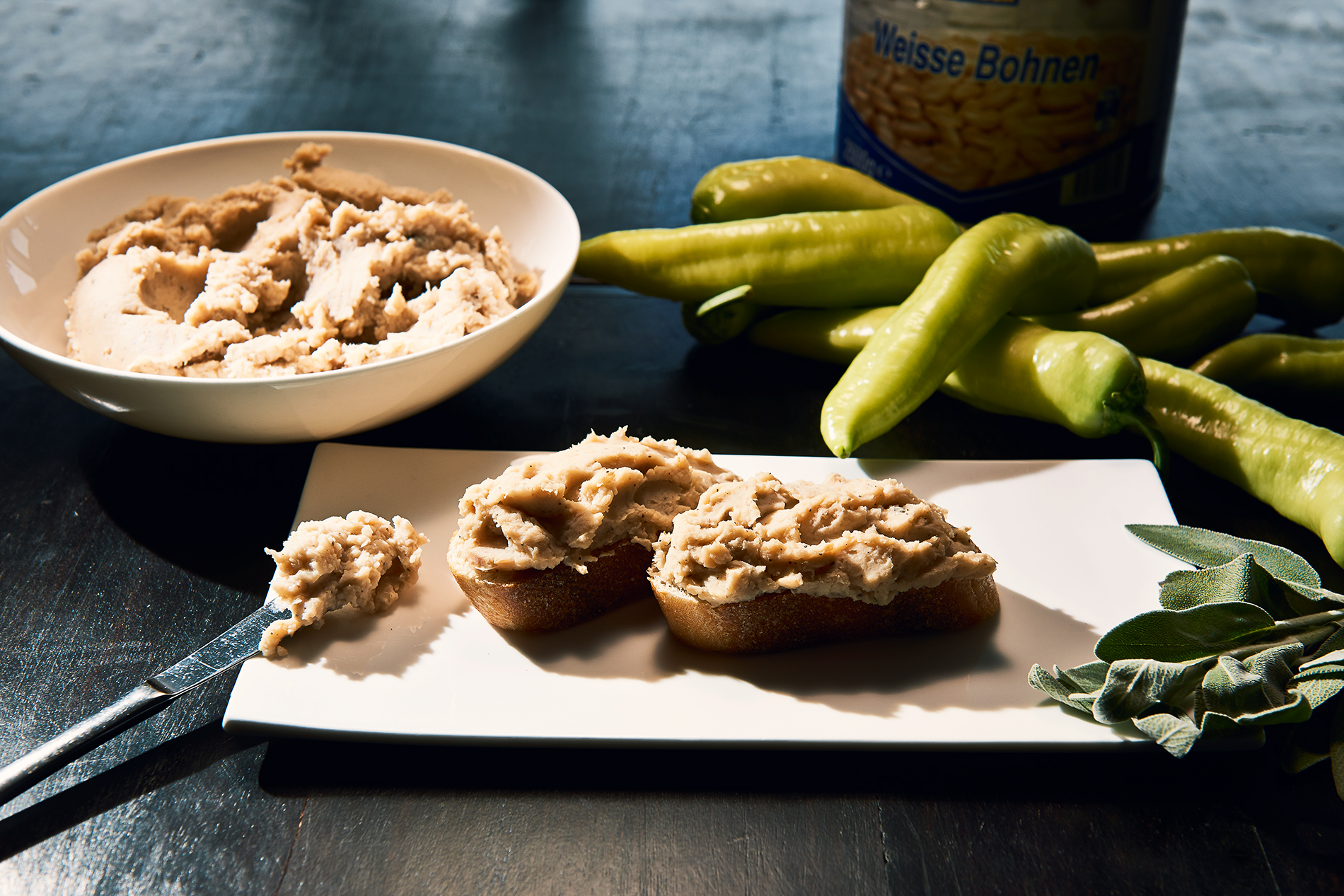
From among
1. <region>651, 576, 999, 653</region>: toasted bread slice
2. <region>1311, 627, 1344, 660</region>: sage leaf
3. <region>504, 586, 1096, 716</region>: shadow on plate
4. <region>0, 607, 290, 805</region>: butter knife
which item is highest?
<region>1311, 627, 1344, 660</region>: sage leaf

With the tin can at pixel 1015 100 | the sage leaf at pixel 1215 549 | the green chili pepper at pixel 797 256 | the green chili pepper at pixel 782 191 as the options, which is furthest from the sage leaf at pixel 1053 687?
the tin can at pixel 1015 100

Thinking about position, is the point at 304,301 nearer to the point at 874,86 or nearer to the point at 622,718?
the point at 622,718

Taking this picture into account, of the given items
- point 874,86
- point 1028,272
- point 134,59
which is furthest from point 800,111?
point 134,59

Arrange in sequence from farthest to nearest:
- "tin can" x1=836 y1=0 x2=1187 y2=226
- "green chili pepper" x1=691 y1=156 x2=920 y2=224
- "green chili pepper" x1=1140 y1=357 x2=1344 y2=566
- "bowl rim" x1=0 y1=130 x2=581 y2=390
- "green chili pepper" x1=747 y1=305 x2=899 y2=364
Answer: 1. "green chili pepper" x1=691 y1=156 x2=920 y2=224
2. "tin can" x1=836 y1=0 x2=1187 y2=226
3. "green chili pepper" x1=747 y1=305 x2=899 y2=364
4. "green chili pepper" x1=1140 y1=357 x2=1344 y2=566
5. "bowl rim" x1=0 y1=130 x2=581 y2=390

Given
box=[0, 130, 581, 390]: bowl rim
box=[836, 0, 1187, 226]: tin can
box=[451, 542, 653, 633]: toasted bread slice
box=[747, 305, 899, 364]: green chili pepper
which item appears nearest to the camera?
box=[451, 542, 653, 633]: toasted bread slice

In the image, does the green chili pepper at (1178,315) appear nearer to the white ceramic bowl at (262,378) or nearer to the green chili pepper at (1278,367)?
the green chili pepper at (1278,367)

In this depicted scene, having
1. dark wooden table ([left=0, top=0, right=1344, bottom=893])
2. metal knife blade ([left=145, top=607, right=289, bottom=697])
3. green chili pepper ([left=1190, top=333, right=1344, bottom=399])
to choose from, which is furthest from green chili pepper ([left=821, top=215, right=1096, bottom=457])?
metal knife blade ([left=145, top=607, right=289, bottom=697])

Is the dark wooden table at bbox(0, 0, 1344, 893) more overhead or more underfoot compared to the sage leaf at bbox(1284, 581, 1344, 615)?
more underfoot

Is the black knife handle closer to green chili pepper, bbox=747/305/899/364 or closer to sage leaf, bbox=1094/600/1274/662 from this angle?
sage leaf, bbox=1094/600/1274/662
